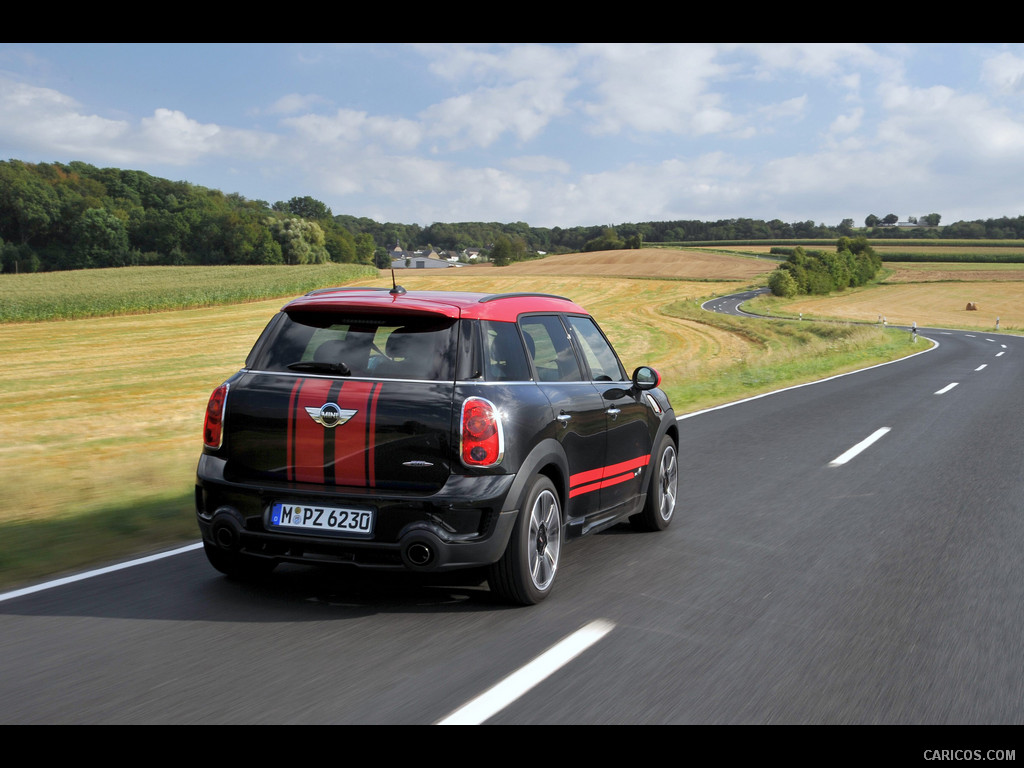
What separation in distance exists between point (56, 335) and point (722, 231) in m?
147

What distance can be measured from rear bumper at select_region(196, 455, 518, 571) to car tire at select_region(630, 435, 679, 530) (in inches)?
84.6

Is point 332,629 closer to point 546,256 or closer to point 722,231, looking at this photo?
point 546,256

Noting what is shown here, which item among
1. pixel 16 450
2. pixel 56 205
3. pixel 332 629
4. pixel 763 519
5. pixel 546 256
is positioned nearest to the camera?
pixel 332 629

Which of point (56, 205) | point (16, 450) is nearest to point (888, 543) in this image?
point (16, 450)

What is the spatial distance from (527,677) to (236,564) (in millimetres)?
2170

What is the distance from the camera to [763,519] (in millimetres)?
7086

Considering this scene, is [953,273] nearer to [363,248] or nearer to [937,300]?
[937,300]

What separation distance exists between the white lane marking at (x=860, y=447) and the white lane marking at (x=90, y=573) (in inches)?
261

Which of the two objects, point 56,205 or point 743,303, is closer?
point 56,205

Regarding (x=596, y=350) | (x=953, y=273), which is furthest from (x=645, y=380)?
(x=953, y=273)

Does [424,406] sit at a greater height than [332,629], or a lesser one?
greater

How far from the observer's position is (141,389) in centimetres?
2342

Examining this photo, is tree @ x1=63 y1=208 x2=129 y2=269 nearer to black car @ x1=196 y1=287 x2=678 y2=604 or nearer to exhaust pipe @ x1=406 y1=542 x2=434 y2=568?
black car @ x1=196 y1=287 x2=678 y2=604

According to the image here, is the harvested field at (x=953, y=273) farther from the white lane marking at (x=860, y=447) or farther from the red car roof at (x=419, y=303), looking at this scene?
the red car roof at (x=419, y=303)
